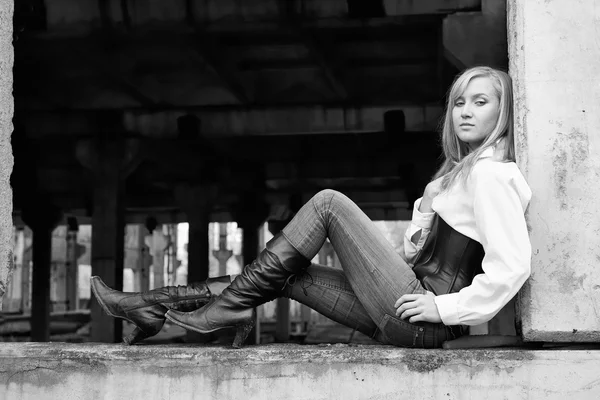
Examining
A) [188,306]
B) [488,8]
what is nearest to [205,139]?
[488,8]

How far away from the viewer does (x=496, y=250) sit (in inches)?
121

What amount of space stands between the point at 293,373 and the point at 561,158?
4.33 feet

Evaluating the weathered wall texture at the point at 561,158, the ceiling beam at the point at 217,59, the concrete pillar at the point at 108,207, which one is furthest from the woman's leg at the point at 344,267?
the concrete pillar at the point at 108,207

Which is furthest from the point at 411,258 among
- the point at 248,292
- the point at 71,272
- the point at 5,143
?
the point at 71,272

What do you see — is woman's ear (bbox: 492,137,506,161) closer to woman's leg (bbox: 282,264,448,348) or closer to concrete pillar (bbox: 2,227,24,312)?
woman's leg (bbox: 282,264,448,348)

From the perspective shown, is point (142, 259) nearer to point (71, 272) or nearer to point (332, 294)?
point (71, 272)

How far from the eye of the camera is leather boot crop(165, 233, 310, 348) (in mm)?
3459

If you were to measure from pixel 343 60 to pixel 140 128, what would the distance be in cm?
316

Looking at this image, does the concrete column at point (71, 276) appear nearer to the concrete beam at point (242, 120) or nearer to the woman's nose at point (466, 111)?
the concrete beam at point (242, 120)

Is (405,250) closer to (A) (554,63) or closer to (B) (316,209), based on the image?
(B) (316,209)

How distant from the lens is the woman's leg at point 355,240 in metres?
3.42

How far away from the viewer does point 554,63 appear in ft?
11.0

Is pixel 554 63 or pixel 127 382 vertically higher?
pixel 554 63

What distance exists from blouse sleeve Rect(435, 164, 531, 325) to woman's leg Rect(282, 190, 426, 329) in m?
0.35
